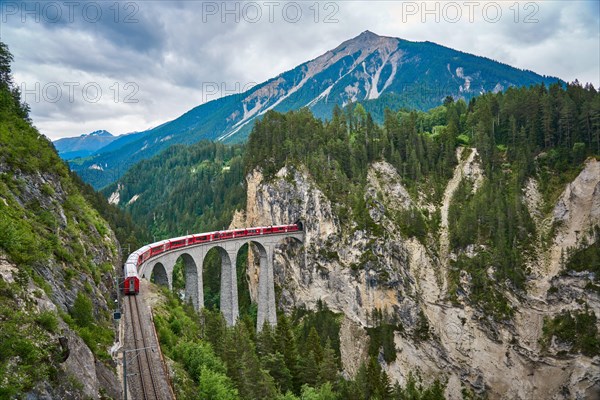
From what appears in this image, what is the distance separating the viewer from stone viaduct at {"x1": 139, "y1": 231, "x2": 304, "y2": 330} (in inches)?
1758

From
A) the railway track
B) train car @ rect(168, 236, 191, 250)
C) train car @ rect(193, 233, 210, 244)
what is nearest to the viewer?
the railway track

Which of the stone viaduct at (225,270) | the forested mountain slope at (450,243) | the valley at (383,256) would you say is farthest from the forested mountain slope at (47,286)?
the forested mountain slope at (450,243)

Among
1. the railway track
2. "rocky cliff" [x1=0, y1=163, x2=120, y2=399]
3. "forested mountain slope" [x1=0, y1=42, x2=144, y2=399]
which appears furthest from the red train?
the railway track

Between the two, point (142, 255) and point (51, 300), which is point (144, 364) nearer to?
point (51, 300)

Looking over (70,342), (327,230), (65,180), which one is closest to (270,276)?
(327,230)

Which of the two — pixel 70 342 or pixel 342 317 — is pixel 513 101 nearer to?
pixel 342 317

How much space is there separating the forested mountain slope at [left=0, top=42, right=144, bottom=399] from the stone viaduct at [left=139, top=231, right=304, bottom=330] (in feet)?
41.4

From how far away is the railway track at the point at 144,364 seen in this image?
1817 cm

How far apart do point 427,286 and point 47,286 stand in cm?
6072

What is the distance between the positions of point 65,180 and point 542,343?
64.4 meters

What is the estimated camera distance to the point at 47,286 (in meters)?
16.0

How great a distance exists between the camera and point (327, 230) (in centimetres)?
6906

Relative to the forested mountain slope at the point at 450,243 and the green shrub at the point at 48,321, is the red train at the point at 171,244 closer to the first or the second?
the forested mountain slope at the point at 450,243

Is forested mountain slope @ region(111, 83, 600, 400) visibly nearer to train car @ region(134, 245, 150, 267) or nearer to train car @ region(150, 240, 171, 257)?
train car @ region(150, 240, 171, 257)
